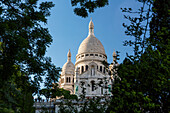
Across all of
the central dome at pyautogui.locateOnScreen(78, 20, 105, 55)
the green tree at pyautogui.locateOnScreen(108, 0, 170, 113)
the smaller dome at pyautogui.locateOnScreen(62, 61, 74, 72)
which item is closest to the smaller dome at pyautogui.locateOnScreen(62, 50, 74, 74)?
the smaller dome at pyautogui.locateOnScreen(62, 61, 74, 72)

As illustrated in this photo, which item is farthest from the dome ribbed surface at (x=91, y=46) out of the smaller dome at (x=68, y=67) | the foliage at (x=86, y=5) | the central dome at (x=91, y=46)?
the foliage at (x=86, y=5)

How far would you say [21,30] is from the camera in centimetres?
912

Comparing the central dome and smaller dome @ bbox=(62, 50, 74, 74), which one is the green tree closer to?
the central dome

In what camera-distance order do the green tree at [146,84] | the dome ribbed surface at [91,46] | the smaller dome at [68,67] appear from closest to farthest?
the green tree at [146,84], the dome ribbed surface at [91,46], the smaller dome at [68,67]

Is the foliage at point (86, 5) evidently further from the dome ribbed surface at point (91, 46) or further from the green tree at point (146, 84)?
the dome ribbed surface at point (91, 46)

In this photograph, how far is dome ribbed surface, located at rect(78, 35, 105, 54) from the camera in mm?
64575

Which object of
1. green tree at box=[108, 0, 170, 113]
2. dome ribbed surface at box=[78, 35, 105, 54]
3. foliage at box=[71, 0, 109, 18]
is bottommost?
green tree at box=[108, 0, 170, 113]

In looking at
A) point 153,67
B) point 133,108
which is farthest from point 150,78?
point 133,108

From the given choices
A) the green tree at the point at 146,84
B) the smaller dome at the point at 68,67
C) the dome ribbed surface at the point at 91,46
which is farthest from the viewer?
the smaller dome at the point at 68,67

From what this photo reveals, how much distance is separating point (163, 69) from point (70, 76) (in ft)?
205

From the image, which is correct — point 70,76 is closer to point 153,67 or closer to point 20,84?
point 20,84

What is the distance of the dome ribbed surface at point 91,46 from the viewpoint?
64.6 metres

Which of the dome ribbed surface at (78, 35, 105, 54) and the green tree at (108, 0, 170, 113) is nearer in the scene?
the green tree at (108, 0, 170, 113)

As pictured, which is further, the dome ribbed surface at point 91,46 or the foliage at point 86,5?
the dome ribbed surface at point 91,46
